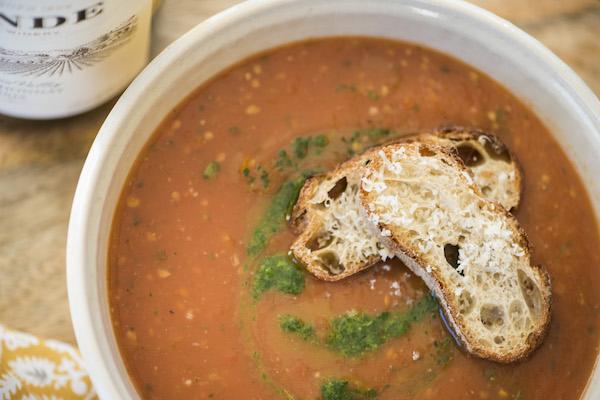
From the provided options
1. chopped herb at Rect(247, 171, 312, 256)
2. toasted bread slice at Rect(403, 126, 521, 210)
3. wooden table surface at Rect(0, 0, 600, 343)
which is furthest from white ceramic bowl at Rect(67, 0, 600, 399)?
chopped herb at Rect(247, 171, 312, 256)

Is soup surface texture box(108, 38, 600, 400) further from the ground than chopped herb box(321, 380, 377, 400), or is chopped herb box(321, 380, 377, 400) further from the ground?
soup surface texture box(108, 38, 600, 400)

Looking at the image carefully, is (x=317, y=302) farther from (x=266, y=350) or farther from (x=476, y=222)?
(x=476, y=222)

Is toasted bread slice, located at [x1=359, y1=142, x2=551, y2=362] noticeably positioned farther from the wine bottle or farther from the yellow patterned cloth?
the yellow patterned cloth

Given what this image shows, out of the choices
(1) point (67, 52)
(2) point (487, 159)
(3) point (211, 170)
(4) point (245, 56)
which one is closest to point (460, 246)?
(2) point (487, 159)

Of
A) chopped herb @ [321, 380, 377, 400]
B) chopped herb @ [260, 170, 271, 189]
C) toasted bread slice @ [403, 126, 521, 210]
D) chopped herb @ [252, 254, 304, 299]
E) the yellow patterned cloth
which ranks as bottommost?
the yellow patterned cloth

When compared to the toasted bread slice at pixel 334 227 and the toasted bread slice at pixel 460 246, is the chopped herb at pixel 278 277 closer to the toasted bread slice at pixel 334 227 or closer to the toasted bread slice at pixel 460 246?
the toasted bread slice at pixel 334 227

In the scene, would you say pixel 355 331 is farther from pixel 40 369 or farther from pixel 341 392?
pixel 40 369

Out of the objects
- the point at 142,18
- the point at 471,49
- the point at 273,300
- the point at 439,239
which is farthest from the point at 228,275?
the point at 471,49
